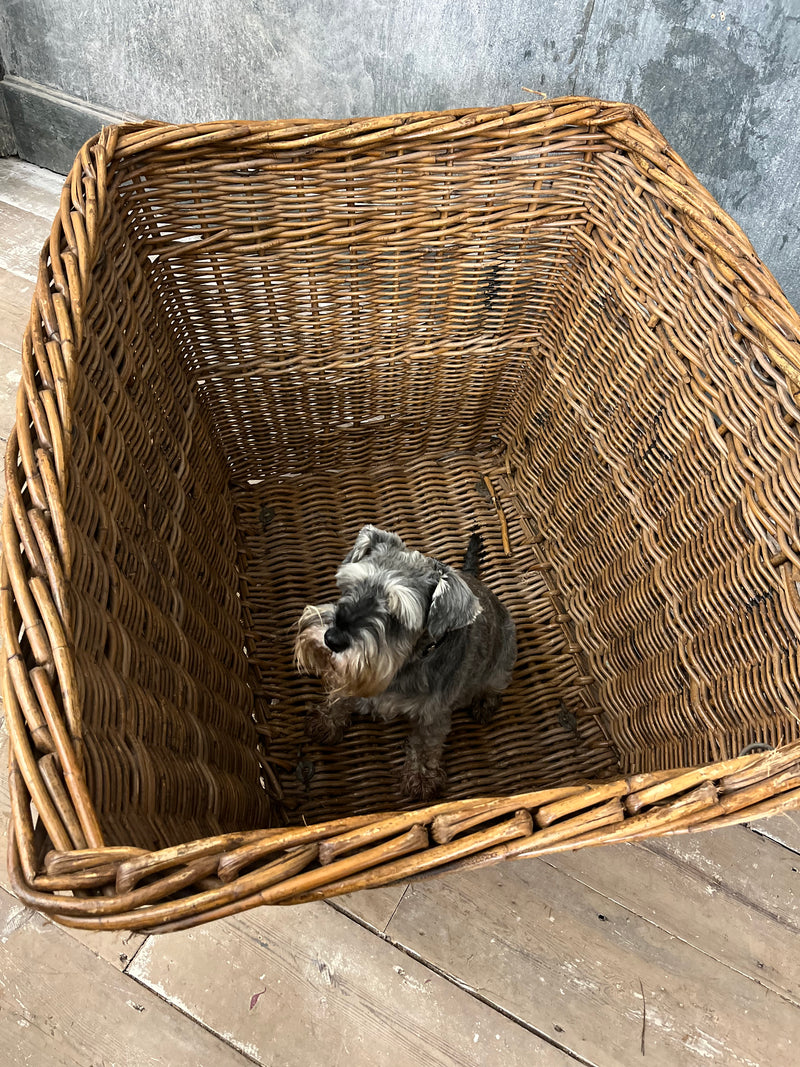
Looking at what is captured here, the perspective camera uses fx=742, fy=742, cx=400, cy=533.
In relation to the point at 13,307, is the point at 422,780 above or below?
below

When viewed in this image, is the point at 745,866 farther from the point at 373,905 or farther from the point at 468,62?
the point at 468,62

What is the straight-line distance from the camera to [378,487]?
7.75 feet

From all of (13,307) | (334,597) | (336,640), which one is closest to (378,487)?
(334,597)

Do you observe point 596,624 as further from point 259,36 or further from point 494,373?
point 259,36

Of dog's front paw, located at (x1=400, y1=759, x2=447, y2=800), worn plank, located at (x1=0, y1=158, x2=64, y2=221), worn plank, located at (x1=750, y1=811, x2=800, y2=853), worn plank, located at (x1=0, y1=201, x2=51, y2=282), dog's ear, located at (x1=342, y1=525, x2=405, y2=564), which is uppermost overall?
dog's ear, located at (x1=342, y1=525, x2=405, y2=564)

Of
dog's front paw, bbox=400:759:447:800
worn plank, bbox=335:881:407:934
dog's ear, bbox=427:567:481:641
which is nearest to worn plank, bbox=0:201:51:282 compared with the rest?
dog's ear, bbox=427:567:481:641

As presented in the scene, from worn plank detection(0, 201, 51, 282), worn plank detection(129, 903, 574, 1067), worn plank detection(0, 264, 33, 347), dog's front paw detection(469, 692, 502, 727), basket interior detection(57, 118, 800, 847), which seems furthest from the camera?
worn plank detection(0, 201, 51, 282)

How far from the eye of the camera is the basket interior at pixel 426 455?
1508 mm

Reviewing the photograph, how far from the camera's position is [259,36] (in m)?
2.72

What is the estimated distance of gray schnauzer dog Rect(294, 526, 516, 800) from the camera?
1.59m

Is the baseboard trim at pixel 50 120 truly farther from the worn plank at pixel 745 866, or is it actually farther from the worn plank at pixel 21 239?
the worn plank at pixel 745 866

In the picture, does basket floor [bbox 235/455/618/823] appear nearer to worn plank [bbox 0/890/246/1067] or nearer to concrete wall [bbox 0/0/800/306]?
worn plank [bbox 0/890/246/1067]

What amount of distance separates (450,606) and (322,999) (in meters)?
0.93

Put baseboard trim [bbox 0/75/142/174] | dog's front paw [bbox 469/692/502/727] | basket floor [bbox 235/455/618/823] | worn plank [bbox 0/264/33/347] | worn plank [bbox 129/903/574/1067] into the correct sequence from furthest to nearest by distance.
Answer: baseboard trim [bbox 0/75/142/174] → worn plank [bbox 0/264/33/347] → dog's front paw [bbox 469/692/502/727] → basket floor [bbox 235/455/618/823] → worn plank [bbox 129/903/574/1067]
